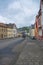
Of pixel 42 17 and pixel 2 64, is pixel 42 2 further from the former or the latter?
pixel 2 64

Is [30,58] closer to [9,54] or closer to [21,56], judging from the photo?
[21,56]

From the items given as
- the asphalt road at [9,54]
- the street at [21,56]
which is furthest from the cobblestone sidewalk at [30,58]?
the asphalt road at [9,54]

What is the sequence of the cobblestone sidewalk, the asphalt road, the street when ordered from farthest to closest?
1. the asphalt road
2. the street
3. the cobblestone sidewalk

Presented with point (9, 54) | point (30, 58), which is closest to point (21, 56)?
point (30, 58)

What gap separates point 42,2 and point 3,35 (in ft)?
249

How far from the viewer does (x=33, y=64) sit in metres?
11.6

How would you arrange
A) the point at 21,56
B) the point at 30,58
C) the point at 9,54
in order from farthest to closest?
the point at 9,54
the point at 21,56
the point at 30,58

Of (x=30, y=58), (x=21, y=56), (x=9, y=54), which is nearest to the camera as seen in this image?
(x=30, y=58)

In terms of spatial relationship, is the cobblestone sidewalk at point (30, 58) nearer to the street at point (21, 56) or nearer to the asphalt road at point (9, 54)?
the street at point (21, 56)

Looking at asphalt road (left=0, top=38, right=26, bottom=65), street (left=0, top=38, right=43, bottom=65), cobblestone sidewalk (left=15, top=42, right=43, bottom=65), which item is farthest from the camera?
asphalt road (left=0, top=38, right=26, bottom=65)

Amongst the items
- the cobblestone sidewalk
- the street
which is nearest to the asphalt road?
the street

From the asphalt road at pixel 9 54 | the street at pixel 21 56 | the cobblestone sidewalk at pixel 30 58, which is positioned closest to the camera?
the cobblestone sidewalk at pixel 30 58

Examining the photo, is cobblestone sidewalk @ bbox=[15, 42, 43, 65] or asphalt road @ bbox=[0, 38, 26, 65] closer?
cobblestone sidewalk @ bbox=[15, 42, 43, 65]

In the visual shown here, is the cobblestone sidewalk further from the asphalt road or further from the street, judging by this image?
the asphalt road
